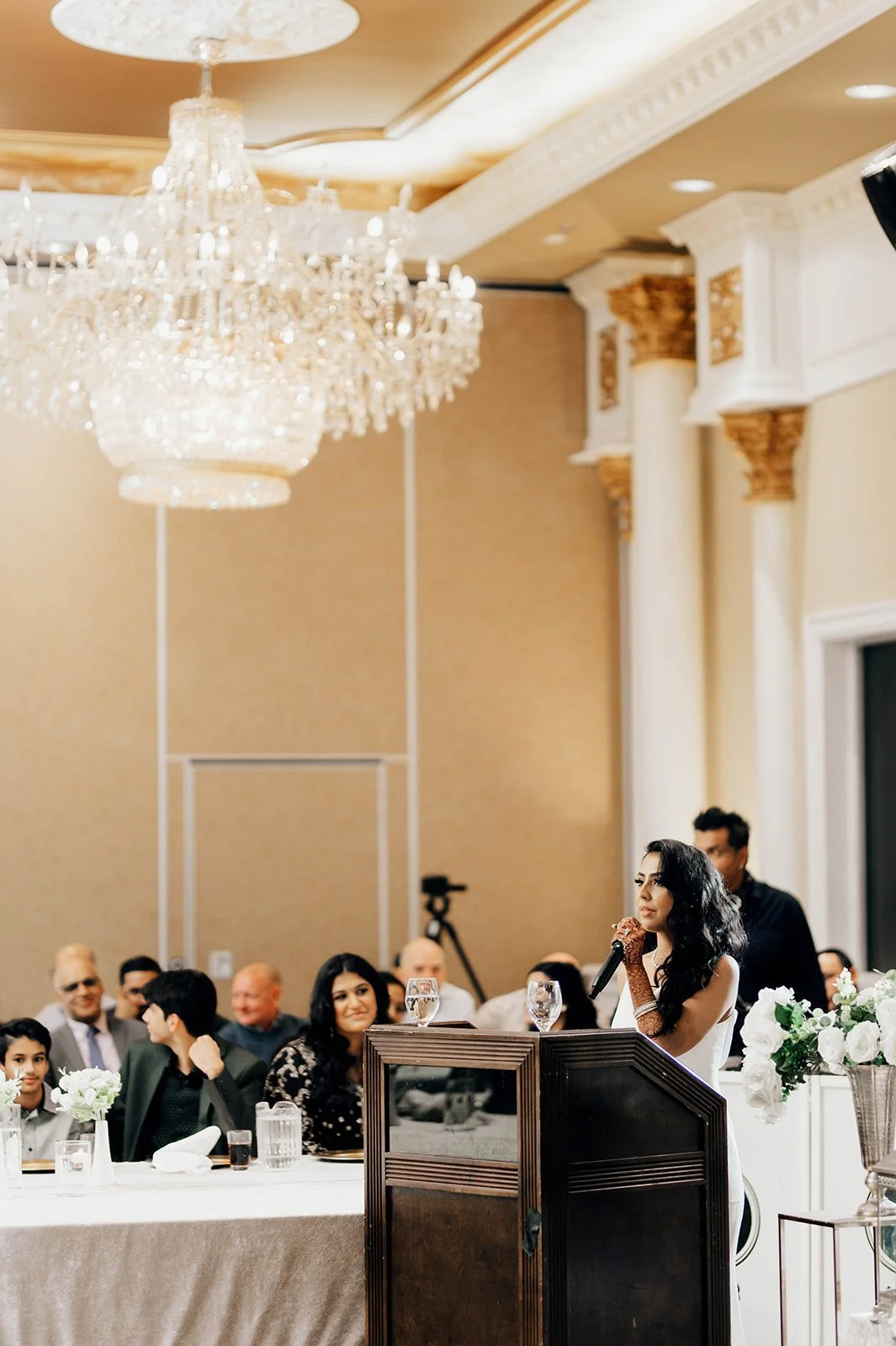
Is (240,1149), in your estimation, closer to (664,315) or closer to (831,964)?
(831,964)

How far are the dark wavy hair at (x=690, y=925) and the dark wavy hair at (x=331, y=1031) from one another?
1406mm

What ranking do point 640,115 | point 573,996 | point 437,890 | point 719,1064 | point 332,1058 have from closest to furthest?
1. point 719,1064
2. point 332,1058
3. point 573,996
4. point 640,115
5. point 437,890

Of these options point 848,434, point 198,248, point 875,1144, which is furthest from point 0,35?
point 875,1144

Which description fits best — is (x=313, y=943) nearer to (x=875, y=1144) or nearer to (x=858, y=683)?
(x=858, y=683)

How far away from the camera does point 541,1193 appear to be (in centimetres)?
338

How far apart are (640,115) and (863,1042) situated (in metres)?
4.25

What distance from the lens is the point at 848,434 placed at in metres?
7.65

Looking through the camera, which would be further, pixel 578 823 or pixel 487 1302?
pixel 578 823

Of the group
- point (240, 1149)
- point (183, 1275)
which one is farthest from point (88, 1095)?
point (183, 1275)

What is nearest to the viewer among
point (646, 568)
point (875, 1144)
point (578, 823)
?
point (875, 1144)

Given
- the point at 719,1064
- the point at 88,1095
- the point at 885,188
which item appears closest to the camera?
the point at 885,188

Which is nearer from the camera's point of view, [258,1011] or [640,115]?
[640,115]

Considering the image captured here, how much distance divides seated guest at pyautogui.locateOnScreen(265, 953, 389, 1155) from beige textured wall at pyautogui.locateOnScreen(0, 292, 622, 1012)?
3.60 meters

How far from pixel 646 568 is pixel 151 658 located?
7.22ft
